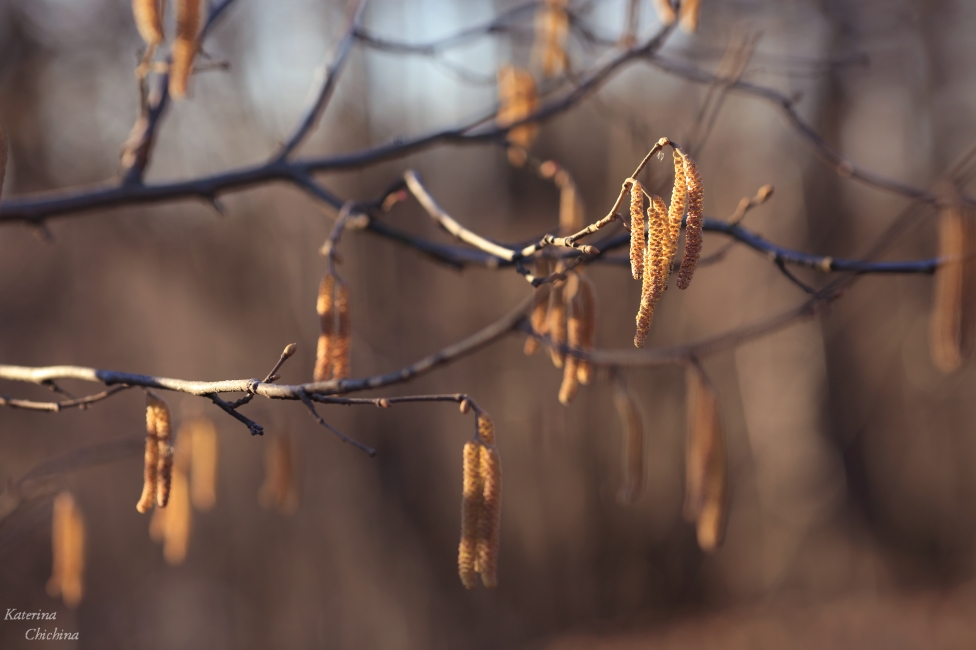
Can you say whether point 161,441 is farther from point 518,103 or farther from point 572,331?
point 518,103

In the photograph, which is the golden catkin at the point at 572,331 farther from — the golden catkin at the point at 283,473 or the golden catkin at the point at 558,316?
the golden catkin at the point at 283,473

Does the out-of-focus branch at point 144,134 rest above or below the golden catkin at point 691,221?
above

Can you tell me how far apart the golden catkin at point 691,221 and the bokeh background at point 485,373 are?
5.70 metres

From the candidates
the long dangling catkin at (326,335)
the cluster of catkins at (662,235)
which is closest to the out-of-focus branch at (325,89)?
the long dangling catkin at (326,335)

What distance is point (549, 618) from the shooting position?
794cm

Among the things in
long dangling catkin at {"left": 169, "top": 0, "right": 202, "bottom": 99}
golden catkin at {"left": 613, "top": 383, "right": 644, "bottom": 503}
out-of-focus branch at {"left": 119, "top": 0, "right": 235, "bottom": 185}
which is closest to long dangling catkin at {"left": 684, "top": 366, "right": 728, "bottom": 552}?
golden catkin at {"left": 613, "top": 383, "right": 644, "bottom": 503}

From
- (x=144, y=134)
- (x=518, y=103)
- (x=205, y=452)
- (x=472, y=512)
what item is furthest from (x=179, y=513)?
(x=518, y=103)

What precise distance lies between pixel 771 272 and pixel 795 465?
7.56 ft

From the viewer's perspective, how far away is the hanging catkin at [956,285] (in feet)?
5.68

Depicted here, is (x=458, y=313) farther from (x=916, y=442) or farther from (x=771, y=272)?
(x=916, y=442)

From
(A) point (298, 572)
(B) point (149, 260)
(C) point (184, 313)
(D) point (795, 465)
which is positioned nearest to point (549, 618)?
(A) point (298, 572)

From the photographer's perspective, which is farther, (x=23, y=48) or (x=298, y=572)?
(x=23, y=48)

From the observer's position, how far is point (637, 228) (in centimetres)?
108

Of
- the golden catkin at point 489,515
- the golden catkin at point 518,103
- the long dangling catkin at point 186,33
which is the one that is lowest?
the golden catkin at point 489,515
